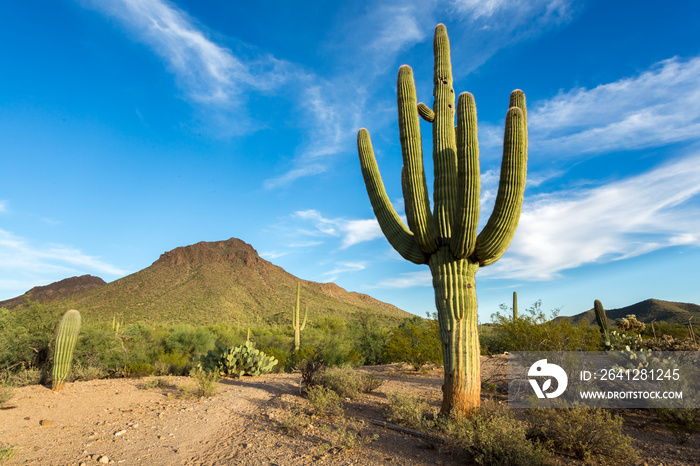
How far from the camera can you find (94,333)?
42.5 feet

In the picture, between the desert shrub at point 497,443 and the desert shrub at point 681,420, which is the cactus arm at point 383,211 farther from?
the desert shrub at point 681,420

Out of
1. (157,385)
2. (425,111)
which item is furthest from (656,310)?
(157,385)

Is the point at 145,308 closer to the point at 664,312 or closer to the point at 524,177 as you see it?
the point at 524,177

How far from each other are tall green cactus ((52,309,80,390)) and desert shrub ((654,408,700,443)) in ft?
43.0

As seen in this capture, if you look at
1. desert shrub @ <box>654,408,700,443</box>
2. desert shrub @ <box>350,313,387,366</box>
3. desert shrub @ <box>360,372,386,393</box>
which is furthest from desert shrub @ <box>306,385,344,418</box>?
desert shrub @ <box>350,313,387,366</box>

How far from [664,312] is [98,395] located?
1796 inches

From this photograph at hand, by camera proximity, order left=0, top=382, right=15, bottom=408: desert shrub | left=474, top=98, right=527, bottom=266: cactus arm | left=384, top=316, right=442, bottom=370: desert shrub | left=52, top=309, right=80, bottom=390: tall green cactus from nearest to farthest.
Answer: left=474, top=98, right=527, bottom=266: cactus arm
left=0, top=382, right=15, bottom=408: desert shrub
left=52, top=309, right=80, bottom=390: tall green cactus
left=384, top=316, right=442, bottom=370: desert shrub

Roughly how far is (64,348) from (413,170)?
10.5 metres

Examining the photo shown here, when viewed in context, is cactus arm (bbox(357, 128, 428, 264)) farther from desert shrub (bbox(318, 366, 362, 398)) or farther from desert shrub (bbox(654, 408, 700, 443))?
desert shrub (bbox(654, 408, 700, 443))

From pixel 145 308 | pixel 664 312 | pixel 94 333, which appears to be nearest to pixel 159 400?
pixel 94 333

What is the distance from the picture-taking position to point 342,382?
25.8 feet

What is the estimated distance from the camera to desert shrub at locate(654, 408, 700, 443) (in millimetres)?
5551

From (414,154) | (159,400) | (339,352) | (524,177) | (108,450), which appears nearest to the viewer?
(108,450)

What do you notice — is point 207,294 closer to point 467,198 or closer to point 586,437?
point 467,198
